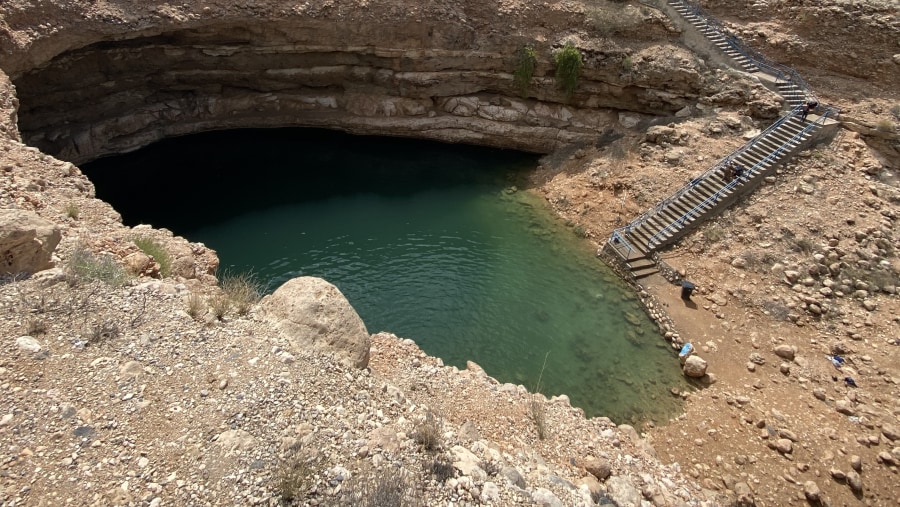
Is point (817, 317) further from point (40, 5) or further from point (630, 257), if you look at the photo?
point (40, 5)

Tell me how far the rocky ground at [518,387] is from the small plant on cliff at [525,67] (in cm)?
570

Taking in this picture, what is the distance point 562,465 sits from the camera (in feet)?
37.2

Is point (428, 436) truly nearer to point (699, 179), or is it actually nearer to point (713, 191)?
point (713, 191)

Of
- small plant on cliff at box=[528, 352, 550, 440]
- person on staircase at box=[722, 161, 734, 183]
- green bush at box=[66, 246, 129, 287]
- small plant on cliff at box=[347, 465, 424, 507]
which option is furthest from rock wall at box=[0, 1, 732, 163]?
small plant on cliff at box=[347, 465, 424, 507]

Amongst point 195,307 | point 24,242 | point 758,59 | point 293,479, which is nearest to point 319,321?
point 195,307

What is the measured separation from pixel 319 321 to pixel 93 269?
182 inches

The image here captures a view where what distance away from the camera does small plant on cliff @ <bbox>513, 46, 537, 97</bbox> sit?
1032 inches

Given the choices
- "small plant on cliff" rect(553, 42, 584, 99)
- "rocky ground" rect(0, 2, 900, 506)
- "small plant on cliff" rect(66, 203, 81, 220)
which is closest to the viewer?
"rocky ground" rect(0, 2, 900, 506)

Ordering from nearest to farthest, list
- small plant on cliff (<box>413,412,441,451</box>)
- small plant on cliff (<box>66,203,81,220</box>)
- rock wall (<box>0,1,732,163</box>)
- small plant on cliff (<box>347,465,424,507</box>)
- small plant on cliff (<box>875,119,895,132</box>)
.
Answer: small plant on cliff (<box>347,465,424,507</box>)
small plant on cliff (<box>413,412,441,451</box>)
small plant on cliff (<box>66,203,81,220</box>)
small plant on cliff (<box>875,119,895,132</box>)
rock wall (<box>0,1,732,163</box>)

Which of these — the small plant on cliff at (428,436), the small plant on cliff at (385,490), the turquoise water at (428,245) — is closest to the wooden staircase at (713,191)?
the turquoise water at (428,245)

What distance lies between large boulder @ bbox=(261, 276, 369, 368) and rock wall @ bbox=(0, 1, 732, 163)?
18.1m

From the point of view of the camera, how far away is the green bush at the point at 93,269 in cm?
1028

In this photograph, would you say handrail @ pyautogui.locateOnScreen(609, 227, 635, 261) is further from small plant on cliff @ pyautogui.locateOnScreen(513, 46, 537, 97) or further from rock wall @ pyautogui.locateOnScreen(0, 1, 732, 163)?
small plant on cliff @ pyautogui.locateOnScreen(513, 46, 537, 97)

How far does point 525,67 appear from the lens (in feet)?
86.7
